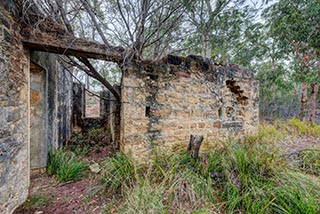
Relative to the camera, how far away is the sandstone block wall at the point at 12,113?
171cm

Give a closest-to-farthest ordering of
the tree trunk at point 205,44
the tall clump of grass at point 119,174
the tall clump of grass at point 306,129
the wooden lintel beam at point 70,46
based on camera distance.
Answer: the wooden lintel beam at point 70,46
the tall clump of grass at point 119,174
the tree trunk at point 205,44
the tall clump of grass at point 306,129

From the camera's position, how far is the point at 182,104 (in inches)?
127

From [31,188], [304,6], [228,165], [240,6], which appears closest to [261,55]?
[304,6]

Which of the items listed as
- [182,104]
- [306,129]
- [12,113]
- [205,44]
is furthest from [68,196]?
[306,129]

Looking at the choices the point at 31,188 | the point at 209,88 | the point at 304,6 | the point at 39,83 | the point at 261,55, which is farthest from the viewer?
the point at 261,55

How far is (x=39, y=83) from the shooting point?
9.23 ft

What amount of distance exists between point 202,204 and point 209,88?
2259 mm

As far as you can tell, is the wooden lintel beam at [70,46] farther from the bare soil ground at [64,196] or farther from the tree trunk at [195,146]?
the bare soil ground at [64,196]

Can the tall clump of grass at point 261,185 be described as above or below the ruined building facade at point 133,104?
below

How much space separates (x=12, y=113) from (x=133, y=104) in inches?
59.8

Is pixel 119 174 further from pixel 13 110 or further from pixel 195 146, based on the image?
pixel 13 110

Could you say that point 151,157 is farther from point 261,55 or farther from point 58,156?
point 261,55

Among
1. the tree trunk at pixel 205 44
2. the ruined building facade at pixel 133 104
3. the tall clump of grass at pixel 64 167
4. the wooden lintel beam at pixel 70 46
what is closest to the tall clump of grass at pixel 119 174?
the ruined building facade at pixel 133 104

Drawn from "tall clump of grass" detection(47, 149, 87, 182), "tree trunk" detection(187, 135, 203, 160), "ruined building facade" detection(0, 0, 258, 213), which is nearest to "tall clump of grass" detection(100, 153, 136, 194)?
"ruined building facade" detection(0, 0, 258, 213)
